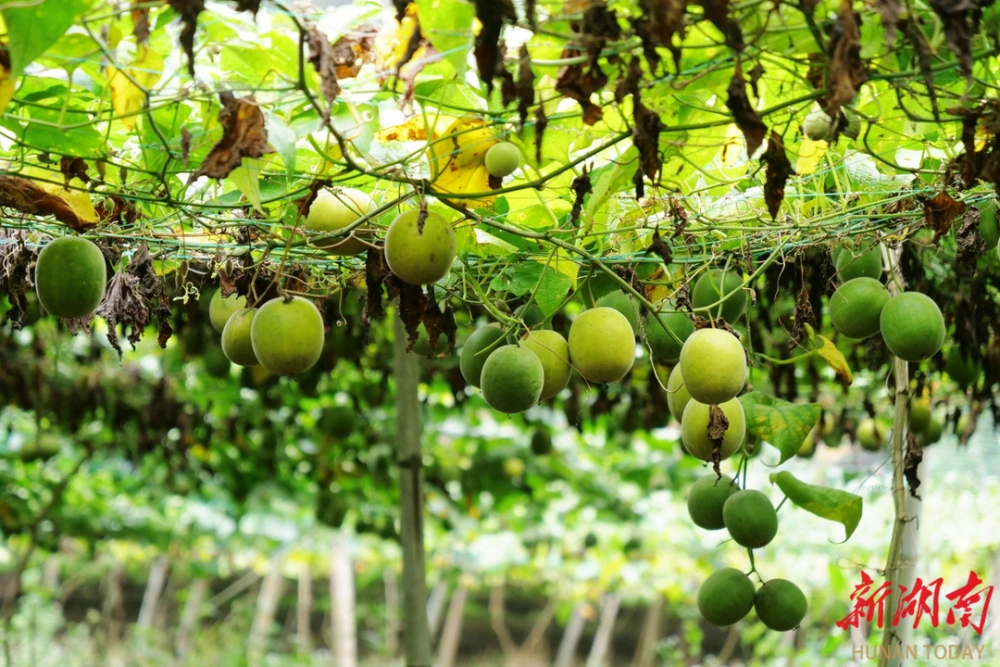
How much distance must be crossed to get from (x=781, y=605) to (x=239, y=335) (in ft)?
4.29

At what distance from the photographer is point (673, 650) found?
7.98 meters

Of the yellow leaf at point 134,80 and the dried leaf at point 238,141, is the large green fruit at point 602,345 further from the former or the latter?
the yellow leaf at point 134,80

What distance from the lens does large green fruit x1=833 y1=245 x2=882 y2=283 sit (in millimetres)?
2186

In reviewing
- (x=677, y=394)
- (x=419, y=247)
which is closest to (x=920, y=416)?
(x=677, y=394)

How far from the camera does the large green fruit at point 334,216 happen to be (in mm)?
1732

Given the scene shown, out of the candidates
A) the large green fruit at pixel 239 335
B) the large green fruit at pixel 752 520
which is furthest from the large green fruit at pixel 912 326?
the large green fruit at pixel 239 335

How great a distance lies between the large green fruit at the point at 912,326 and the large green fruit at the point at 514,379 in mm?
705

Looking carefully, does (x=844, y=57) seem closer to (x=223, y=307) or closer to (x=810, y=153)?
(x=810, y=153)

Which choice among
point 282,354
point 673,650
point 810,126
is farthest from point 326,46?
point 673,650

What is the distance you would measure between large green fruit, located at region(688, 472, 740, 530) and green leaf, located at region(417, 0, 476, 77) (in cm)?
127

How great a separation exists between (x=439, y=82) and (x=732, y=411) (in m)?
0.84

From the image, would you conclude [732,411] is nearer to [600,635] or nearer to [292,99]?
[292,99]

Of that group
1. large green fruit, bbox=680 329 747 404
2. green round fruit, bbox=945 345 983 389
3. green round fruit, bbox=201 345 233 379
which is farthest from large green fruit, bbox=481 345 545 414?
green round fruit, bbox=201 345 233 379

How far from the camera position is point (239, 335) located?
6.08 ft
